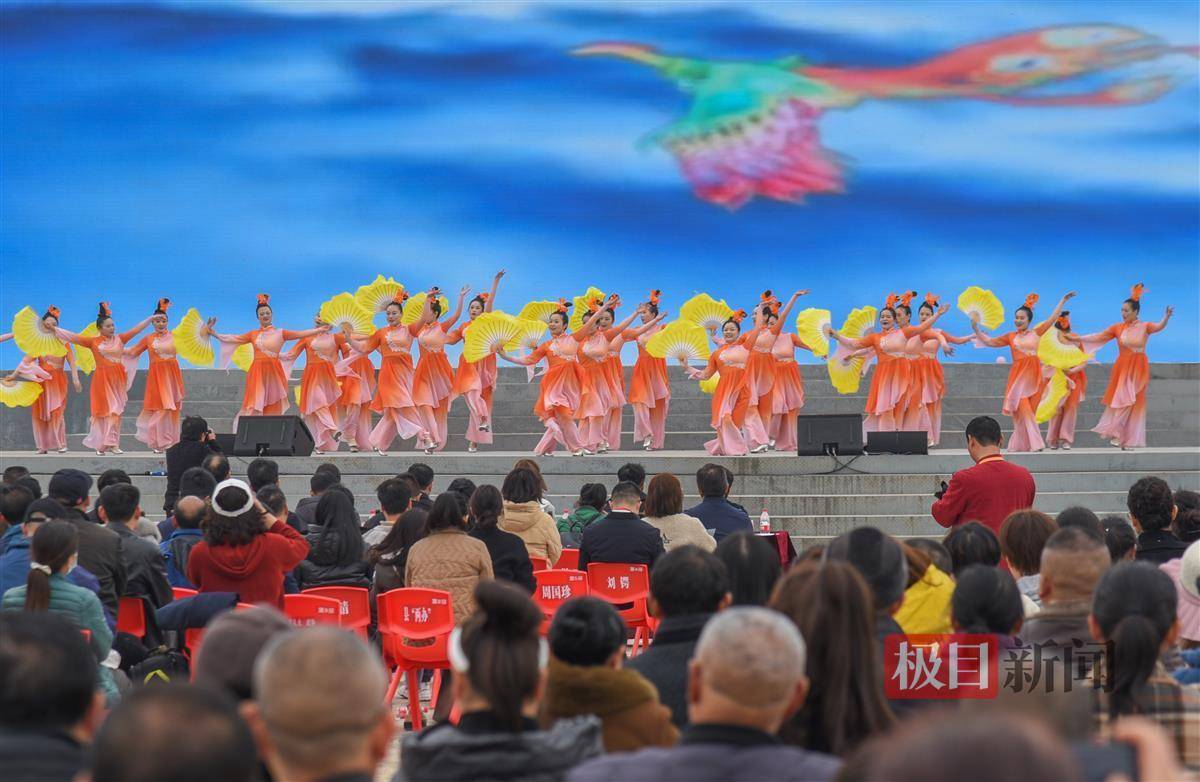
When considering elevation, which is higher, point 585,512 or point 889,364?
point 889,364

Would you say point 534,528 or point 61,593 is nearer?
point 61,593

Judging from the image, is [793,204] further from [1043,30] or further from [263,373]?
[263,373]

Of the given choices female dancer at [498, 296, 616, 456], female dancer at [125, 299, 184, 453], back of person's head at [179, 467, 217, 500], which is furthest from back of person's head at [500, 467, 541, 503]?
female dancer at [125, 299, 184, 453]

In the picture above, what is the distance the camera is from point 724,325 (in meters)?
14.7

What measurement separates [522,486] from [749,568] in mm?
2896

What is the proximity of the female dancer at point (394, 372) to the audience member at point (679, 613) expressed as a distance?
37.5 feet

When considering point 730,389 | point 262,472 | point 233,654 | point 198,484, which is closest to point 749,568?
point 233,654

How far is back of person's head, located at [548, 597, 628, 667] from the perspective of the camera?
310cm

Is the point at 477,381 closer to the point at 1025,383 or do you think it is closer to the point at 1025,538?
the point at 1025,383

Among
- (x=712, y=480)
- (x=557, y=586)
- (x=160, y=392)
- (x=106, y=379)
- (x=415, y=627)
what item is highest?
(x=106, y=379)

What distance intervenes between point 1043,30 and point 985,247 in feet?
10.5

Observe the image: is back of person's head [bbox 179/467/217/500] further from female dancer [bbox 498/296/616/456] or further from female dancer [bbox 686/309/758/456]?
female dancer [bbox 686/309/758/456]

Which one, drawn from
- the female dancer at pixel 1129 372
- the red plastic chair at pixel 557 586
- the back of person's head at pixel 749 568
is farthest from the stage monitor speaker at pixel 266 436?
the back of person's head at pixel 749 568

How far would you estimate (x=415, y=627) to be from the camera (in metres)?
5.66
